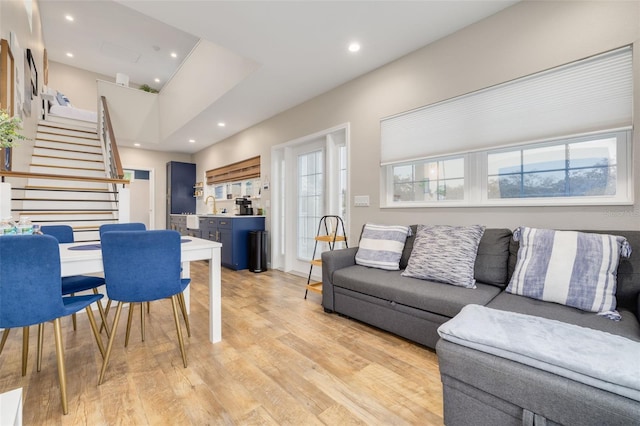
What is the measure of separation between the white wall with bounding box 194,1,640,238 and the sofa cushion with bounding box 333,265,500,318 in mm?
723

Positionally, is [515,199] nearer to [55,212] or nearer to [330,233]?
[330,233]

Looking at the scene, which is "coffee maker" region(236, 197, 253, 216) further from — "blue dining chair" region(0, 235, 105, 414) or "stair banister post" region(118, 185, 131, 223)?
"blue dining chair" region(0, 235, 105, 414)

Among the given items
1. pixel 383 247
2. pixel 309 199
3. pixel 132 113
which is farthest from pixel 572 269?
pixel 132 113

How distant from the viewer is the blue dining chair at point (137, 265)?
5.66 feet

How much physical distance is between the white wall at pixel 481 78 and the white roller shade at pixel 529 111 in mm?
69

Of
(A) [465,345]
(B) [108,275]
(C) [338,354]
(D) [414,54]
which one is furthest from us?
(D) [414,54]

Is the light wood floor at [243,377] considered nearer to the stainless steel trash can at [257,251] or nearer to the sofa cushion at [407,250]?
the sofa cushion at [407,250]

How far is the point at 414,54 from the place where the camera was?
289cm

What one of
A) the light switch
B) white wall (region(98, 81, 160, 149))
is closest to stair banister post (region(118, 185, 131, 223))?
the light switch

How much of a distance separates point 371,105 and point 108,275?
2992 mm

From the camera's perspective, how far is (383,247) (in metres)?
2.75

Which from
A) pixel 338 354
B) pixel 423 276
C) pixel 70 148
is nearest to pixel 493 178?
pixel 423 276

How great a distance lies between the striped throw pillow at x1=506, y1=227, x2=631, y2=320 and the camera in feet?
5.32

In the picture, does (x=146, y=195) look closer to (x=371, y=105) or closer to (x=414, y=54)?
(x=371, y=105)
